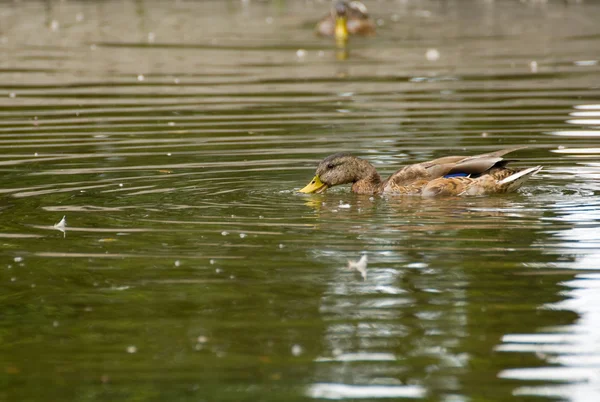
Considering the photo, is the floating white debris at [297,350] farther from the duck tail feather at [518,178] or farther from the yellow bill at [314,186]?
the yellow bill at [314,186]

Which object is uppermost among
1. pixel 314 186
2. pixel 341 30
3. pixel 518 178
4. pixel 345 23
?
pixel 345 23

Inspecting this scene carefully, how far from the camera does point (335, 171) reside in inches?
412

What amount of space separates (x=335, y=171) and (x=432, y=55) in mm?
12136

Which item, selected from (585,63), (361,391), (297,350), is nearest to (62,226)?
(297,350)

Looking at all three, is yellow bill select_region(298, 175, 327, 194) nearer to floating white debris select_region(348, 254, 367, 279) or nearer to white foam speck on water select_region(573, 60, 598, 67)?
floating white debris select_region(348, 254, 367, 279)

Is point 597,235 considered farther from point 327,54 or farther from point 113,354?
point 327,54

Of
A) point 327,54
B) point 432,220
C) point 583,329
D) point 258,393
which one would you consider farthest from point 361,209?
point 327,54

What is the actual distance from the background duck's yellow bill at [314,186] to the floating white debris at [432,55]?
11743mm

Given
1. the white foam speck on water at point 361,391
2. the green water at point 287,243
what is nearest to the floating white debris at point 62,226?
the green water at point 287,243

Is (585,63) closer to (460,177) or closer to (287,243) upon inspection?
(460,177)

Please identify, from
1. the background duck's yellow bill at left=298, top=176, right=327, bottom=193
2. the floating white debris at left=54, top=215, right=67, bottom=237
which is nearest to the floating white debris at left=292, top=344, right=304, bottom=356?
the floating white debris at left=54, top=215, right=67, bottom=237

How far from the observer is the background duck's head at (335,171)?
34.2 ft

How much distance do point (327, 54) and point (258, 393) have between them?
1850cm

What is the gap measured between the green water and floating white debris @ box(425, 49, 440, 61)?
94.0 inches
